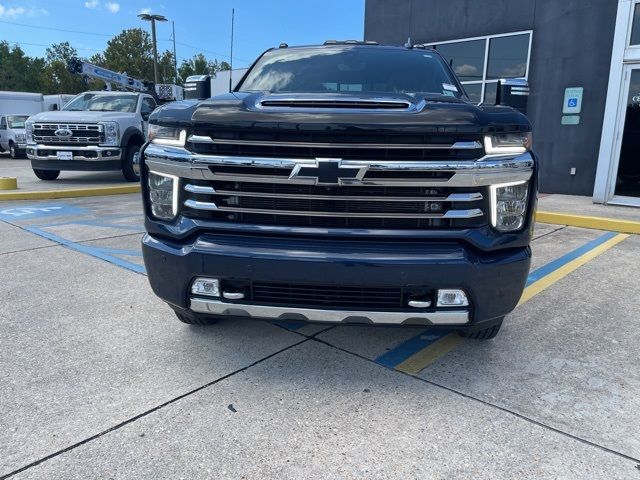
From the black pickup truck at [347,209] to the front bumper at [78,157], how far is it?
28.6ft

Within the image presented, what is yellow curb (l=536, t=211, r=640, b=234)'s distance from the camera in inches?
259

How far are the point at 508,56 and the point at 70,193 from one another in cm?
942

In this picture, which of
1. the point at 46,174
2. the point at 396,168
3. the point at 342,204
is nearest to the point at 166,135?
the point at 342,204

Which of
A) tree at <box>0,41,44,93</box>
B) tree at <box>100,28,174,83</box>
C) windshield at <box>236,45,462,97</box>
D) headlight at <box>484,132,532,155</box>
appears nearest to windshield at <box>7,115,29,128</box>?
windshield at <box>236,45,462,97</box>

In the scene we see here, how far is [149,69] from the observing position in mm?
48781

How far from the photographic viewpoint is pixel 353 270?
7.61 feet

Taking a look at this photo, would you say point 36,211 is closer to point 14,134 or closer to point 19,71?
point 14,134

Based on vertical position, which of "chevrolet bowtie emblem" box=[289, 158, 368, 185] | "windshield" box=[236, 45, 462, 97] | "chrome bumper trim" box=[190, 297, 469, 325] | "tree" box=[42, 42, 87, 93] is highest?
"tree" box=[42, 42, 87, 93]

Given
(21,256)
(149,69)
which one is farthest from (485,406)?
(149,69)

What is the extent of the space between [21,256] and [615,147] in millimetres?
9410

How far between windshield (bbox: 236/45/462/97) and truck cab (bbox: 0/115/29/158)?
20.5 meters

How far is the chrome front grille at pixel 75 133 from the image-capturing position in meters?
10.2

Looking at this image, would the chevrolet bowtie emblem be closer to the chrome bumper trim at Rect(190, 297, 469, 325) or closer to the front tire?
the chrome bumper trim at Rect(190, 297, 469, 325)

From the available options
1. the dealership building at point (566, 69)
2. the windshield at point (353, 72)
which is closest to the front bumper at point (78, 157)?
the dealership building at point (566, 69)
